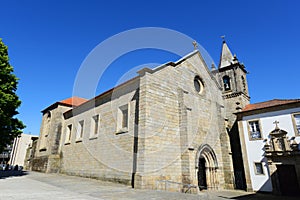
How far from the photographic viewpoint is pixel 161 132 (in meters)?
11.5

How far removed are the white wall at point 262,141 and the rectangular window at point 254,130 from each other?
0.95 ft

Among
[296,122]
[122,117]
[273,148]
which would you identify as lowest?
[273,148]

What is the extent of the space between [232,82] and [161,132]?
39.9 ft

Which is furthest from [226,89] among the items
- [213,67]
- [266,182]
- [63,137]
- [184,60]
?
[63,137]

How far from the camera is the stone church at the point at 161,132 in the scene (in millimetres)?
11117

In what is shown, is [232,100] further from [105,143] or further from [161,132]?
[105,143]

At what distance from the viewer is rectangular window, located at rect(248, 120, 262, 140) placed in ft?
49.4

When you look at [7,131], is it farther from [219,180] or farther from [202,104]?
[219,180]

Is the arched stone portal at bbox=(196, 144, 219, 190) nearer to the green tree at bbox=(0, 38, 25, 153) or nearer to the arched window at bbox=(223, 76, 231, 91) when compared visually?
the arched window at bbox=(223, 76, 231, 91)

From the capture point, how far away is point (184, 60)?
1570 cm

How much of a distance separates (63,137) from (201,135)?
14596 millimetres

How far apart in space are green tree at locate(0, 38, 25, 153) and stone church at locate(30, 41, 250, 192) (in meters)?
5.44

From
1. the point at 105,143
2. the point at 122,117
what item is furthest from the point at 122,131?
the point at 105,143

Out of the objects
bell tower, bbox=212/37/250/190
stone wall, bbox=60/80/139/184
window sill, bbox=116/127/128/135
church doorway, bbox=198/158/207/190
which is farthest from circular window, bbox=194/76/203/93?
window sill, bbox=116/127/128/135
